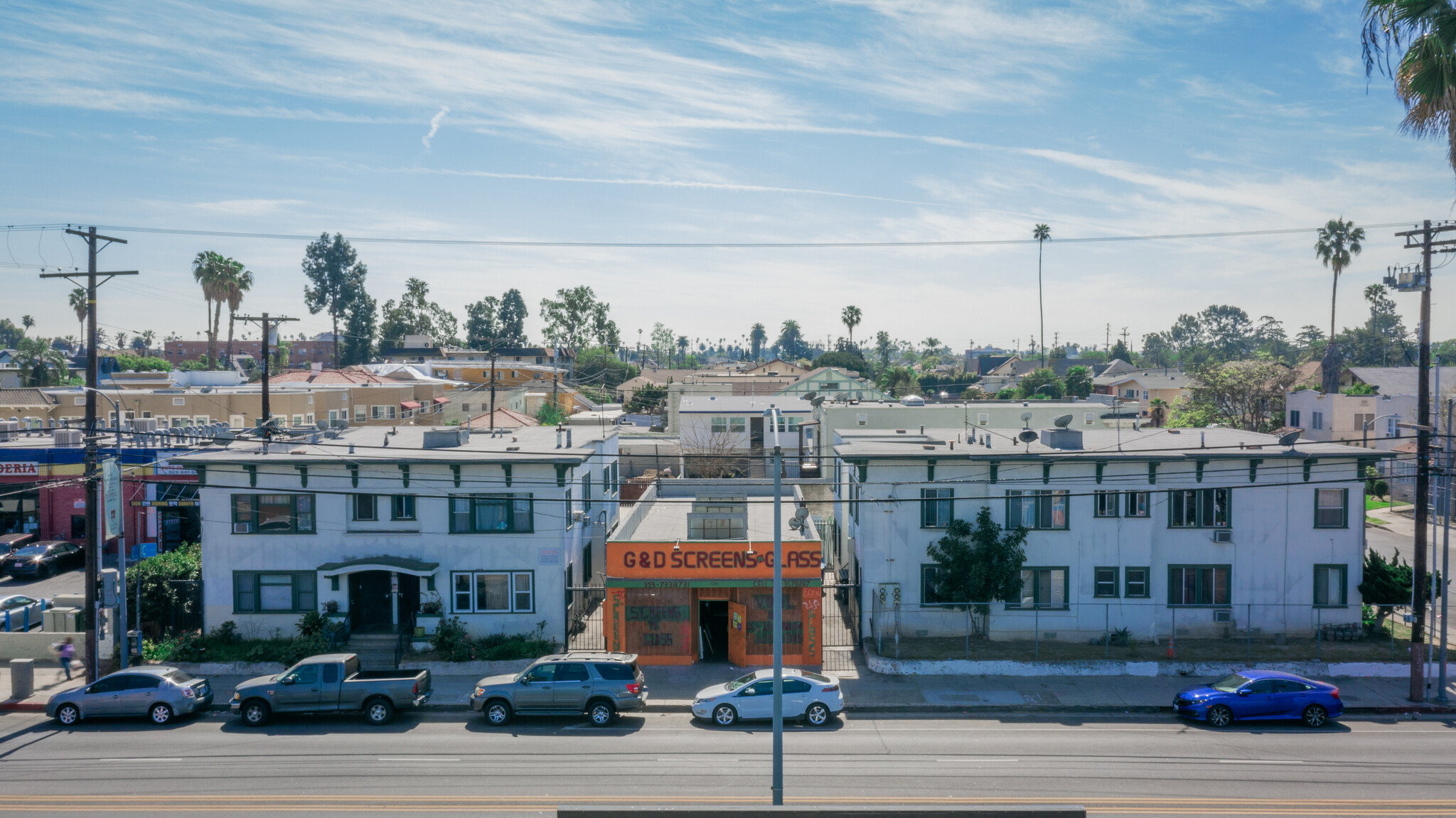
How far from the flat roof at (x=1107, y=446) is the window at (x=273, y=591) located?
1838cm

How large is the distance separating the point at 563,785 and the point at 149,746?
1109cm

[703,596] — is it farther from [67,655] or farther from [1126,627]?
[67,655]

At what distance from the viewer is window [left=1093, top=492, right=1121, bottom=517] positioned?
29312mm

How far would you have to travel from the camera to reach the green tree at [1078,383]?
114 m

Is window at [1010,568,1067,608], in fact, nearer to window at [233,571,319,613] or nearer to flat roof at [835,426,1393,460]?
flat roof at [835,426,1393,460]

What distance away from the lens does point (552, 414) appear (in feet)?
246

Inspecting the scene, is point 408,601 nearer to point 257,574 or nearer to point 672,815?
point 257,574

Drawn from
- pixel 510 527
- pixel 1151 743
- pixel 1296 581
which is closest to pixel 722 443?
pixel 510 527

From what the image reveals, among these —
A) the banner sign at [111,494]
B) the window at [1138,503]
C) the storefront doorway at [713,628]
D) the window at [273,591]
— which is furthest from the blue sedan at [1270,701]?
the banner sign at [111,494]

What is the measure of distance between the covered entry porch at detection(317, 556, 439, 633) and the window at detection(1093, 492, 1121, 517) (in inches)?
868

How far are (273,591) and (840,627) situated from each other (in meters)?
19.4

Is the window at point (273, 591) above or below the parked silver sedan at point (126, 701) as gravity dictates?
above

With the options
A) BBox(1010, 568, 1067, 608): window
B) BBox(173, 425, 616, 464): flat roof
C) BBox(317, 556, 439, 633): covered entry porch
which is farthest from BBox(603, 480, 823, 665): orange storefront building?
BBox(1010, 568, 1067, 608): window

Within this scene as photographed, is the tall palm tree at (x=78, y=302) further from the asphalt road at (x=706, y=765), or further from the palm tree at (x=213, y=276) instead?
the asphalt road at (x=706, y=765)
